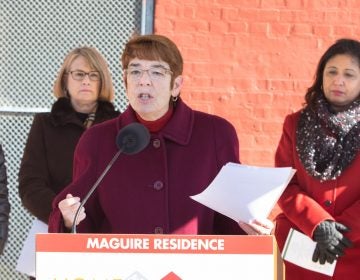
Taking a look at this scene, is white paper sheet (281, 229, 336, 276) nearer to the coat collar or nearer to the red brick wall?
the coat collar

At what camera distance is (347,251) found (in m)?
4.33

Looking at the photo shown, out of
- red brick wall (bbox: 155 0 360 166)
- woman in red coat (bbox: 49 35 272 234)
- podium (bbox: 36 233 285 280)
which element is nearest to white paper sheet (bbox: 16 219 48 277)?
woman in red coat (bbox: 49 35 272 234)

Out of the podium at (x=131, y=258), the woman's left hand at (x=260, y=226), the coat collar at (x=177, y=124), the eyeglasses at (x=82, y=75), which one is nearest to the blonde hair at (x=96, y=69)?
the eyeglasses at (x=82, y=75)

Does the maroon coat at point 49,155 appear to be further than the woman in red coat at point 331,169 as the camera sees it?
Yes

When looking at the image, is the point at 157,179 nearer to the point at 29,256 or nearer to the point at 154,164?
the point at 154,164

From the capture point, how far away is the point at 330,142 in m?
4.34

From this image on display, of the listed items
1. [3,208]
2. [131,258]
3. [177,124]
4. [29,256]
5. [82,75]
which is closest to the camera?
[131,258]

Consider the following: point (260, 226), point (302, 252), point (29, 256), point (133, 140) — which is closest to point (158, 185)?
point (133, 140)

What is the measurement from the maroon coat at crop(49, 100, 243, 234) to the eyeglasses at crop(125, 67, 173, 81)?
A: 182mm

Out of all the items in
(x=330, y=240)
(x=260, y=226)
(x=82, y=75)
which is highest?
(x=82, y=75)

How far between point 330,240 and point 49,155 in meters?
1.52

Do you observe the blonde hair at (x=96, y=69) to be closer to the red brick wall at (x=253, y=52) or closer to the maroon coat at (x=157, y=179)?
the maroon coat at (x=157, y=179)

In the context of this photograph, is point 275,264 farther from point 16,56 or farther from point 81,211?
point 16,56

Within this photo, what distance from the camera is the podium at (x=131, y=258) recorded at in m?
2.65
